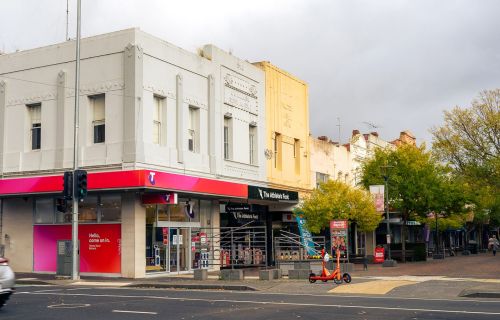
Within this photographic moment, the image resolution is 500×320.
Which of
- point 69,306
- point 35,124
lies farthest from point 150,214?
point 69,306

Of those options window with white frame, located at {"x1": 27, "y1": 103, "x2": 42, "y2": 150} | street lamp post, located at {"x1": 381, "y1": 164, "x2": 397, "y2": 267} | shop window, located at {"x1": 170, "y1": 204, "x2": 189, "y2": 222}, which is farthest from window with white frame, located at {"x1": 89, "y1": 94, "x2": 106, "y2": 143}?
street lamp post, located at {"x1": 381, "y1": 164, "x2": 397, "y2": 267}

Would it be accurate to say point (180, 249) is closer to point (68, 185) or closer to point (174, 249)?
point (174, 249)

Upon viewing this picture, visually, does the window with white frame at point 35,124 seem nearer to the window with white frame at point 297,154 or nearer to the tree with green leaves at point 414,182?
the window with white frame at point 297,154

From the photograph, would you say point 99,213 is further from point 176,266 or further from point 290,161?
point 290,161

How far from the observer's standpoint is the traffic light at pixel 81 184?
84.7ft

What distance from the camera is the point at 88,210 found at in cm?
3000

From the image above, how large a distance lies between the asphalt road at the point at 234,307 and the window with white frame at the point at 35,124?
12561 millimetres

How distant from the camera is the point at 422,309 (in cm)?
1495

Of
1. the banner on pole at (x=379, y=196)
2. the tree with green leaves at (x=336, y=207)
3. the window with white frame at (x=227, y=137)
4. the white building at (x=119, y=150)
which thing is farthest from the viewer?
the banner on pole at (x=379, y=196)

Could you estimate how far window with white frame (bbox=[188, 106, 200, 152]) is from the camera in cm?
3225

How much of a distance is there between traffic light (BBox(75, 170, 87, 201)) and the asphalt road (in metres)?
6.24

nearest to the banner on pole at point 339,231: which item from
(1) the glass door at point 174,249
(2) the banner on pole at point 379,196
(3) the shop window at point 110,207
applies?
(2) the banner on pole at point 379,196

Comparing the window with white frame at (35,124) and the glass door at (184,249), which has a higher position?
the window with white frame at (35,124)

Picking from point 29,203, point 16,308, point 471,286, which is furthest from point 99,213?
point 471,286
